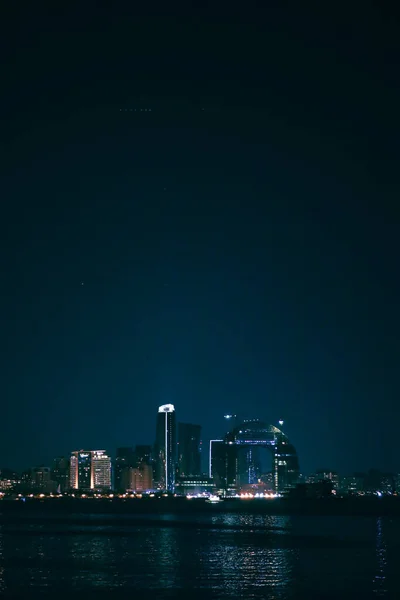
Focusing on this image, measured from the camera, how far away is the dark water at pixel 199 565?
2148 inches

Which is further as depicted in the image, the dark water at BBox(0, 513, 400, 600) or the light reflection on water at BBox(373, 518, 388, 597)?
the light reflection on water at BBox(373, 518, 388, 597)

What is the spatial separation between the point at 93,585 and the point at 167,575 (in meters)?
7.14

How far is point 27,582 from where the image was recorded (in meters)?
58.2

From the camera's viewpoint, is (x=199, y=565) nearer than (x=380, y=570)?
No

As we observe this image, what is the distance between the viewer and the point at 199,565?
6931cm

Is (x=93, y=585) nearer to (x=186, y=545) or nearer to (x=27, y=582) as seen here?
(x=27, y=582)

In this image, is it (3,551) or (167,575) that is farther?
(3,551)

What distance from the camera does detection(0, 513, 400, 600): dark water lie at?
5456 cm

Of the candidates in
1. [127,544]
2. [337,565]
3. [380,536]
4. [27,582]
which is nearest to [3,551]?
[127,544]

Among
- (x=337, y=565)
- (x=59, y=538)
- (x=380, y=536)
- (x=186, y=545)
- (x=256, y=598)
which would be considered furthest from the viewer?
(x=380, y=536)

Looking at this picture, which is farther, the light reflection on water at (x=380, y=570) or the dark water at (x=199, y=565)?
the light reflection on water at (x=380, y=570)

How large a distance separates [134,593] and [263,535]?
178ft

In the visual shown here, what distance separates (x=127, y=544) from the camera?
89.2 meters

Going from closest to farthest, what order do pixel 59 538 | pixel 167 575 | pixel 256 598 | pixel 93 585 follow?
pixel 256 598
pixel 93 585
pixel 167 575
pixel 59 538
